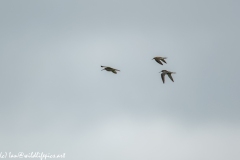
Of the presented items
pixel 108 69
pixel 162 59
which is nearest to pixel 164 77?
pixel 162 59

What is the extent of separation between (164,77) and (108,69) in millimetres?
10038

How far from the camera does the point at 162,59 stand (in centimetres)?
5647

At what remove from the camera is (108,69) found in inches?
2158

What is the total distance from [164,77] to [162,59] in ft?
18.3

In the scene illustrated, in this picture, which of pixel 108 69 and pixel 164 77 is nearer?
pixel 108 69

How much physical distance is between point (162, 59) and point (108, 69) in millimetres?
6979

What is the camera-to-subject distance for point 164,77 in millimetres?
61531

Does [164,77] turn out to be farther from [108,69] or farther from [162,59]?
[108,69]

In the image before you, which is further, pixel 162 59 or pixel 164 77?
pixel 164 77
